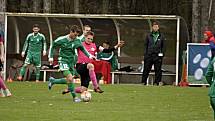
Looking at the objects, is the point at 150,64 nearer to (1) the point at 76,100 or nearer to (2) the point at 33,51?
(2) the point at 33,51

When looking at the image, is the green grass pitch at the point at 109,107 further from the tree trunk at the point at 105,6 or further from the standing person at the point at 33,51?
the tree trunk at the point at 105,6

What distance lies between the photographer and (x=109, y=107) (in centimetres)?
1630

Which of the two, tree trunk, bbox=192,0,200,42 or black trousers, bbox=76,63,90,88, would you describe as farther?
tree trunk, bbox=192,0,200,42

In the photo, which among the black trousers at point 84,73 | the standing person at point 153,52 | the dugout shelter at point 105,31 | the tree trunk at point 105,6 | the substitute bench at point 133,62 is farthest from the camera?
the tree trunk at point 105,6

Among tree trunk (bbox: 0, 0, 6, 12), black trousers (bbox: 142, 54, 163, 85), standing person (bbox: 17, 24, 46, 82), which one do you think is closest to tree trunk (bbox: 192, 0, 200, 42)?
tree trunk (bbox: 0, 0, 6, 12)

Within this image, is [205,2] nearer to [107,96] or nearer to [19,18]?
[19,18]

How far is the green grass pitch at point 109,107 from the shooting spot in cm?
1413

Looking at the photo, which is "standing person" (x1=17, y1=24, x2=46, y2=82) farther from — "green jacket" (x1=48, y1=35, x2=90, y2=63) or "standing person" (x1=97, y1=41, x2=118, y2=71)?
"green jacket" (x1=48, y1=35, x2=90, y2=63)

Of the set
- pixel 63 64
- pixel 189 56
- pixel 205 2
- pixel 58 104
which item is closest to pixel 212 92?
pixel 58 104

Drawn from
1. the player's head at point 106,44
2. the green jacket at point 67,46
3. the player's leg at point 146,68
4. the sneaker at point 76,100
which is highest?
the player's head at point 106,44

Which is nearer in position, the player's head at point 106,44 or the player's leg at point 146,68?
the player's leg at point 146,68

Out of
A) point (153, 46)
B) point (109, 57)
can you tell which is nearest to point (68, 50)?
point (153, 46)

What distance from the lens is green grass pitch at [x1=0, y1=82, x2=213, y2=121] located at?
14.1 meters

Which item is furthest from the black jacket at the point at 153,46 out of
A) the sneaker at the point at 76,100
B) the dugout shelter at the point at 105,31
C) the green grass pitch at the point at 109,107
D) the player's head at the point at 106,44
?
the sneaker at the point at 76,100
